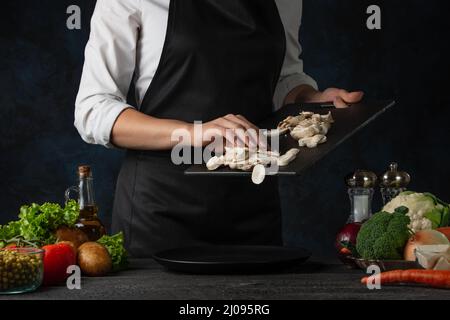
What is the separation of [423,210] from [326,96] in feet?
2.33

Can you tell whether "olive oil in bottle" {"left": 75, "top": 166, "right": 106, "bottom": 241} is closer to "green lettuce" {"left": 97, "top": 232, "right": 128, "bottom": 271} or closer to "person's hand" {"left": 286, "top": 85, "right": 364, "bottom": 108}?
"green lettuce" {"left": 97, "top": 232, "right": 128, "bottom": 271}

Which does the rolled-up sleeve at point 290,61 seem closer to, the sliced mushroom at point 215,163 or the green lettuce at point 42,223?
the sliced mushroom at point 215,163

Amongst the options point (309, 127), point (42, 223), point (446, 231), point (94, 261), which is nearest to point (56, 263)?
point (94, 261)

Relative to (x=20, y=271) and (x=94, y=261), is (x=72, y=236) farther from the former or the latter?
(x=20, y=271)

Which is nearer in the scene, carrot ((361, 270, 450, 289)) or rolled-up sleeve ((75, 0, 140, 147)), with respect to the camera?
carrot ((361, 270, 450, 289))

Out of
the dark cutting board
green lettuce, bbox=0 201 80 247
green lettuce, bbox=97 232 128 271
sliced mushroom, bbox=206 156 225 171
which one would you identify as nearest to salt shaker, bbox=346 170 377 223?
the dark cutting board

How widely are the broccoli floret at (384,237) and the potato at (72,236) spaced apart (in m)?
0.64

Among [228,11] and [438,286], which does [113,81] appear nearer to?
[228,11]

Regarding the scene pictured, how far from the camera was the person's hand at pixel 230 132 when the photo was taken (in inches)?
84.6

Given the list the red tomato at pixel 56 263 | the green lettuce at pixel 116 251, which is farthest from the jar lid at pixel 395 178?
the red tomato at pixel 56 263

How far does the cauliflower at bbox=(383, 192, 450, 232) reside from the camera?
203cm

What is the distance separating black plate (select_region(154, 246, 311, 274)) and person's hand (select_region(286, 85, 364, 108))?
633mm

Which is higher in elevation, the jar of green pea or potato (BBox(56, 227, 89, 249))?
potato (BBox(56, 227, 89, 249))
